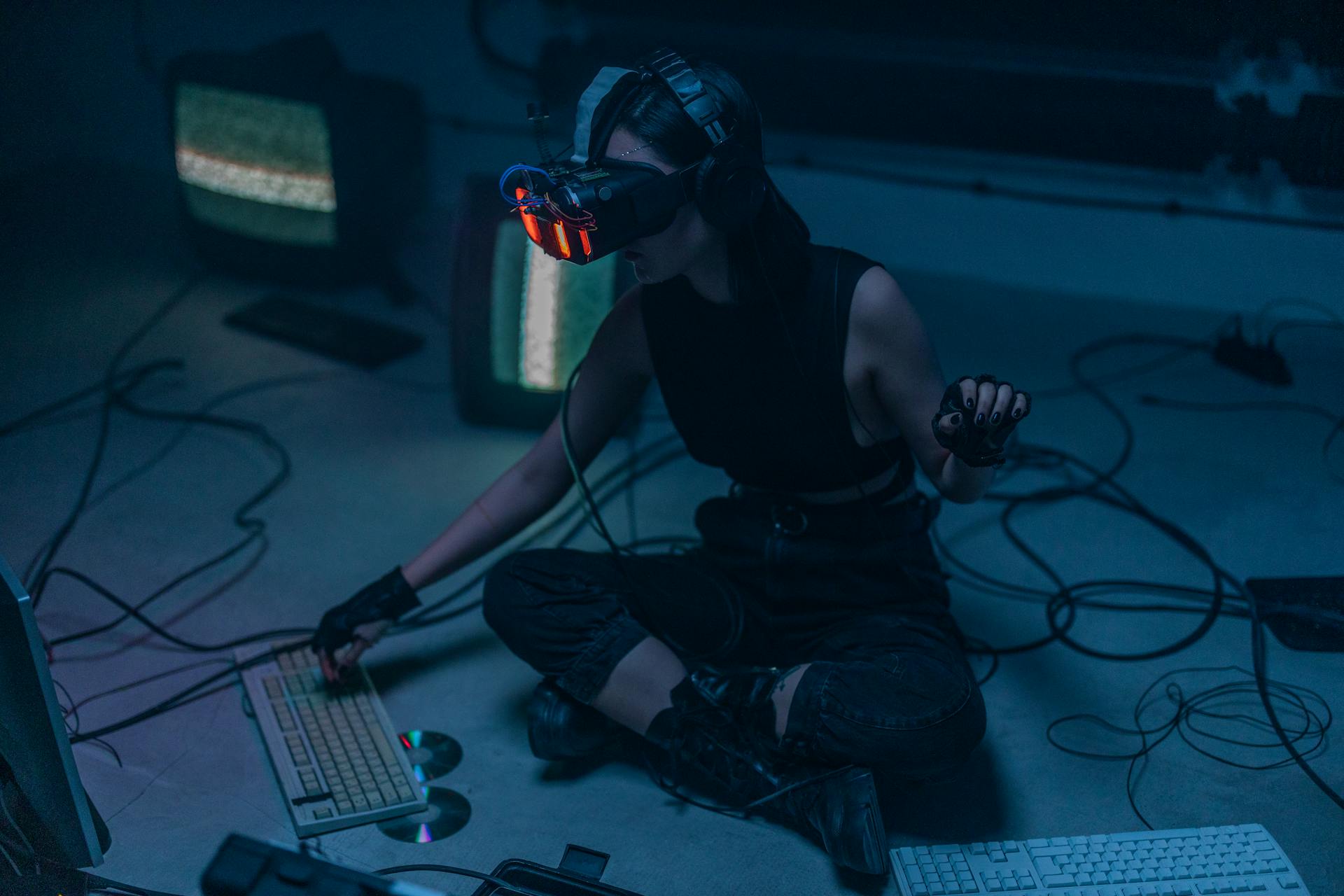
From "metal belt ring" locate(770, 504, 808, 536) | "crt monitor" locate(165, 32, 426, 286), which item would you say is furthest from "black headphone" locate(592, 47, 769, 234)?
"crt monitor" locate(165, 32, 426, 286)

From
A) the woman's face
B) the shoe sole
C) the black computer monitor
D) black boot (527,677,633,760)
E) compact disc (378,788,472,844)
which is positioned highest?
the woman's face

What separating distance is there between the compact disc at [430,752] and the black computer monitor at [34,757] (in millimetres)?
515

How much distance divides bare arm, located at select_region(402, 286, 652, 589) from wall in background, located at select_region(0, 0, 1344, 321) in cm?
181

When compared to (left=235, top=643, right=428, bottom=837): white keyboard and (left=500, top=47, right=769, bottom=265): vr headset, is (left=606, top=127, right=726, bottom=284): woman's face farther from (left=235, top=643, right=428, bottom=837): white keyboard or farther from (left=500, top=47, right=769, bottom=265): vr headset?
(left=235, top=643, right=428, bottom=837): white keyboard

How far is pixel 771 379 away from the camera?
5.12 feet

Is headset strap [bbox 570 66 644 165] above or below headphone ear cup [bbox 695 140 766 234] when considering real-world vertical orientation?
above

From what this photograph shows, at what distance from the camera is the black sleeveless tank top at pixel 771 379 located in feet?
4.99

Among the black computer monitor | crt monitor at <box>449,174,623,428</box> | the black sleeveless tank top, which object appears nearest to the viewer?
the black computer monitor

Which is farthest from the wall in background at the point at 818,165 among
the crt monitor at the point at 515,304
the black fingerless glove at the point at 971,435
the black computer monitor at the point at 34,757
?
the black computer monitor at the point at 34,757

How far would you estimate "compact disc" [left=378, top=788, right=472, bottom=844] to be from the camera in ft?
5.09

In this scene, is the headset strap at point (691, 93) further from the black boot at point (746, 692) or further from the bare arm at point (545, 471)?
the black boot at point (746, 692)

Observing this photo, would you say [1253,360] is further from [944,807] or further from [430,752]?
[430,752]

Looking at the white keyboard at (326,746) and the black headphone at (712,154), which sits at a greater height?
A: the black headphone at (712,154)

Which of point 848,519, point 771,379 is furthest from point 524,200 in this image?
point 848,519
